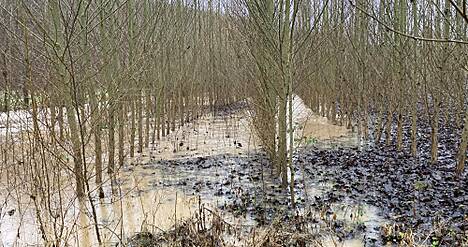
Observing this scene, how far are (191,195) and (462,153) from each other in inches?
150

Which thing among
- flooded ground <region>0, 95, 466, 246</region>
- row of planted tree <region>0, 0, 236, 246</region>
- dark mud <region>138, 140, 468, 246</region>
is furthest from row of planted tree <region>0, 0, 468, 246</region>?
dark mud <region>138, 140, 468, 246</region>

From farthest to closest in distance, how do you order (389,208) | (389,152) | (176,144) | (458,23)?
(176,144) < (389,152) < (458,23) < (389,208)

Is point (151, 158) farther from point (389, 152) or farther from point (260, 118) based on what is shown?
point (389, 152)

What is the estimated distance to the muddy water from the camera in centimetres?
432

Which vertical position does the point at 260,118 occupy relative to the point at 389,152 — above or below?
above

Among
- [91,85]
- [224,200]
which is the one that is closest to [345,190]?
[224,200]

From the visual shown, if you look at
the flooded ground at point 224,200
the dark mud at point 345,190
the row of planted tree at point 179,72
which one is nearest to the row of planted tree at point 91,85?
the row of planted tree at point 179,72

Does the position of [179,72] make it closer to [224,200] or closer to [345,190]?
[224,200]

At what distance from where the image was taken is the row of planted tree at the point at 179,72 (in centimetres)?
405

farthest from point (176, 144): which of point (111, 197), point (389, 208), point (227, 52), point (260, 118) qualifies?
point (227, 52)

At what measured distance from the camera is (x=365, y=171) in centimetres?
657

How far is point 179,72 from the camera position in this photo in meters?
11.4

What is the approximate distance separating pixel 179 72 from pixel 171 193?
6.13 m

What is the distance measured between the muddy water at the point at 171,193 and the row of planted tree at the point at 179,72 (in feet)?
1.05
